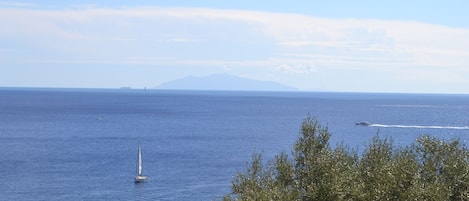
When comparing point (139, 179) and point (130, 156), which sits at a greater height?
point (130, 156)

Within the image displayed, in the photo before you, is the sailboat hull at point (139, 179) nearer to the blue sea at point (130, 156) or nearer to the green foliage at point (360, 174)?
the blue sea at point (130, 156)

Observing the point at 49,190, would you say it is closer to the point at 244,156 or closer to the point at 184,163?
the point at 184,163

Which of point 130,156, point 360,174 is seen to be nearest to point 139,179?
point 130,156

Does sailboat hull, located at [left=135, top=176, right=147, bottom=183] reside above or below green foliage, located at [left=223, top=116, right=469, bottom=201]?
below

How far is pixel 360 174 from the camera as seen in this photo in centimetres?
3862

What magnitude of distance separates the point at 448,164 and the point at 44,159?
93514 millimetres

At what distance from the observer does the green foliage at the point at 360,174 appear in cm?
3509

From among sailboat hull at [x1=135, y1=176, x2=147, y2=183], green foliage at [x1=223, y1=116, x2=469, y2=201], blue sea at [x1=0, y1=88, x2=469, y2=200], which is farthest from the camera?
sailboat hull at [x1=135, y1=176, x2=147, y2=183]

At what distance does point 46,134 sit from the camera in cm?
16875

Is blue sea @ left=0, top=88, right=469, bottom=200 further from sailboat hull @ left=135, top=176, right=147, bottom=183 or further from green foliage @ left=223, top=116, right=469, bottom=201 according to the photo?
green foliage @ left=223, top=116, right=469, bottom=201

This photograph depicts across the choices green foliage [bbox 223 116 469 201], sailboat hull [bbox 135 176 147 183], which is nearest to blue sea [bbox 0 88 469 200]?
sailboat hull [bbox 135 176 147 183]

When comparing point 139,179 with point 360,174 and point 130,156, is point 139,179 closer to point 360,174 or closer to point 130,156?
point 130,156

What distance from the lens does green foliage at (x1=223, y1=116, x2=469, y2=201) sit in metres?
35.1

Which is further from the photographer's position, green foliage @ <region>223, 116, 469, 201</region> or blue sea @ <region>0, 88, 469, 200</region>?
blue sea @ <region>0, 88, 469, 200</region>
